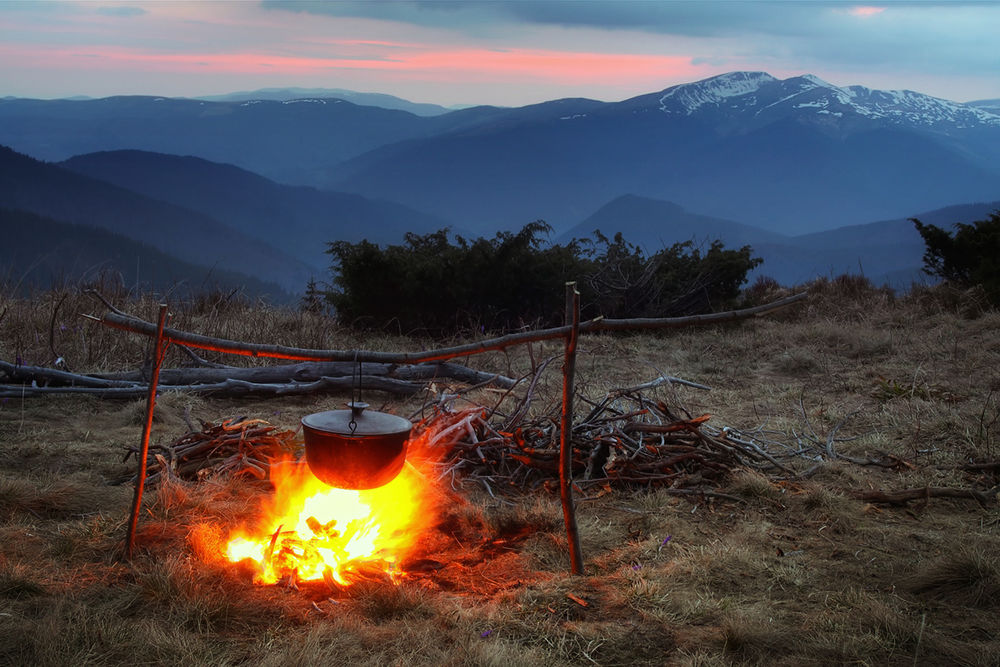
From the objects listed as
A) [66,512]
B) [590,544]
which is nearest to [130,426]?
[66,512]

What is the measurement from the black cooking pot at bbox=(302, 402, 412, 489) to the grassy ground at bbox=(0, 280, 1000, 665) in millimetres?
409

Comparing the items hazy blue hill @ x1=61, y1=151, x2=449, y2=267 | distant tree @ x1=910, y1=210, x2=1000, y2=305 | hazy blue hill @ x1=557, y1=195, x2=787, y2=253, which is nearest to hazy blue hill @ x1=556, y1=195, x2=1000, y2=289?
hazy blue hill @ x1=557, y1=195, x2=787, y2=253

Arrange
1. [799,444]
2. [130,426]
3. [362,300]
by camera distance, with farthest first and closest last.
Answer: [362,300] < [130,426] < [799,444]

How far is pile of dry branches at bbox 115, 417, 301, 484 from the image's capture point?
393 centimetres

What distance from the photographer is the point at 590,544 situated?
10.6ft

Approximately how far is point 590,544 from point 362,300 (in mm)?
7789

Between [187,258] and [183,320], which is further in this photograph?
[187,258]

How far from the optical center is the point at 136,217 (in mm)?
112562

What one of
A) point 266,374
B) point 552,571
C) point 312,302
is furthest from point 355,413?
point 312,302

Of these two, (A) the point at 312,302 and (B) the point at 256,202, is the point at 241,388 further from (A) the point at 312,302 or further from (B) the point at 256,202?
(B) the point at 256,202

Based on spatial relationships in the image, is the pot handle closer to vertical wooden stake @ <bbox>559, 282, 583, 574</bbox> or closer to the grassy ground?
the grassy ground

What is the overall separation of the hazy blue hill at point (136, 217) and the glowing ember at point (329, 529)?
3586 inches

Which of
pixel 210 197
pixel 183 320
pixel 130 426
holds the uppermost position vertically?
pixel 210 197

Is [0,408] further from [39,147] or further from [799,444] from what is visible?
[39,147]
